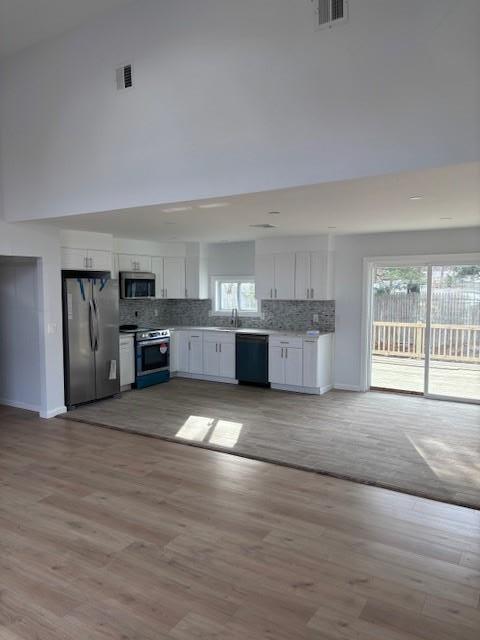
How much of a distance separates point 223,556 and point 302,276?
198 inches

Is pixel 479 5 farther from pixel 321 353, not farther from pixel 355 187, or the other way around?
pixel 321 353

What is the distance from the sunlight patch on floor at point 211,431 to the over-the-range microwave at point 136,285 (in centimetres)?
264

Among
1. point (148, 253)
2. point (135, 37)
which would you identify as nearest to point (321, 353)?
point (148, 253)

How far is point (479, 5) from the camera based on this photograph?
2.82 meters

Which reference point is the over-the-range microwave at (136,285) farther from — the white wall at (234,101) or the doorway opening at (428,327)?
the doorway opening at (428,327)

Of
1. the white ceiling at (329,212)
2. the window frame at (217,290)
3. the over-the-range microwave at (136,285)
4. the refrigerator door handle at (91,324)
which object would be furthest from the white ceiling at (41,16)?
the window frame at (217,290)

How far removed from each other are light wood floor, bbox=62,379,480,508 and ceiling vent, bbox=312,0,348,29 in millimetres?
3570

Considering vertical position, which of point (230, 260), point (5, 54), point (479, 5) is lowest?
point (230, 260)

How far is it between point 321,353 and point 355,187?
3.67 metres

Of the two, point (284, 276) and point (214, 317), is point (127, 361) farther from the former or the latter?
point (284, 276)

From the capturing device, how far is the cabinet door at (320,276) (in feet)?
23.2

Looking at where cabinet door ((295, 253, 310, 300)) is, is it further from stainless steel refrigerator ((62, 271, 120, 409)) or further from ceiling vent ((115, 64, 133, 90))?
ceiling vent ((115, 64, 133, 90))

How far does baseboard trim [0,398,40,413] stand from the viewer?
20.1ft

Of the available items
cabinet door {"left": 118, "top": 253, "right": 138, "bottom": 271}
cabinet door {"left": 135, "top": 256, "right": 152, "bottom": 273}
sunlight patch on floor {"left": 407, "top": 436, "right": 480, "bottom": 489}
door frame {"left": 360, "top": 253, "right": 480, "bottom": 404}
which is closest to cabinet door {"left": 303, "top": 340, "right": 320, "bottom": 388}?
door frame {"left": 360, "top": 253, "right": 480, "bottom": 404}
